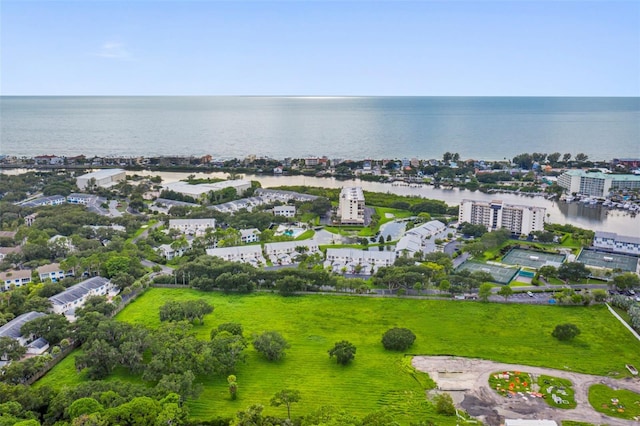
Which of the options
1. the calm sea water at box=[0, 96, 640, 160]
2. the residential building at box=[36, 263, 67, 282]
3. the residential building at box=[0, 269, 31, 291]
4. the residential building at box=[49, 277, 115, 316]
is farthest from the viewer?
the calm sea water at box=[0, 96, 640, 160]

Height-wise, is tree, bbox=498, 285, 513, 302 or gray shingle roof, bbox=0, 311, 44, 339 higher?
tree, bbox=498, 285, 513, 302

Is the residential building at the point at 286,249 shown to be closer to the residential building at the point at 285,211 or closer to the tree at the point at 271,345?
the residential building at the point at 285,211

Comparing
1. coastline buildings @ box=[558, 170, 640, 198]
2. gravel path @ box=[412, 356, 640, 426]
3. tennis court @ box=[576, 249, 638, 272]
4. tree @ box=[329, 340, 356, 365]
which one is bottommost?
gravel path @ box=[412, 356, 640, 426]

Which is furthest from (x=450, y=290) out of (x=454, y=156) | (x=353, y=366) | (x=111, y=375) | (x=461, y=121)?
(x=461, y=121)

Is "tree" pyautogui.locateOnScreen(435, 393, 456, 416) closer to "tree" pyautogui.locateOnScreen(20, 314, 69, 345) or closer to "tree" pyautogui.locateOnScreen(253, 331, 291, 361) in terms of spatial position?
"tree" pyautogui.locateOnScreen(253, 331, 291, 361)

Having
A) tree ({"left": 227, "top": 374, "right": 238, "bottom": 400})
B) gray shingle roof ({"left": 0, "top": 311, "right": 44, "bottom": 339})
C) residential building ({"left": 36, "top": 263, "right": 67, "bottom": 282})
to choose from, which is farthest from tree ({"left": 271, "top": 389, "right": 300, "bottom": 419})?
residential building ({"left": 36, "top": 263, "right": 67, "bottom": 282})
